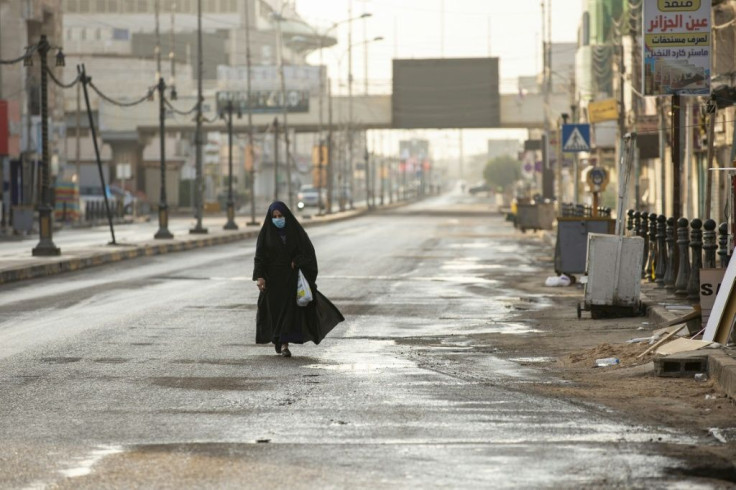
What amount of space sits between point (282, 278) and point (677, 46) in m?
7.18

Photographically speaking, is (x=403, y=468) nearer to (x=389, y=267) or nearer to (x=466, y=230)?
(x=389, y=267)

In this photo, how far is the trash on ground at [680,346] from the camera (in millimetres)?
13172

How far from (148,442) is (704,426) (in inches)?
139

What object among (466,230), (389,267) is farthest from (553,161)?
(389,267)

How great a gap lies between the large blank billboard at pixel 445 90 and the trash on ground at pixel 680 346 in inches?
3451

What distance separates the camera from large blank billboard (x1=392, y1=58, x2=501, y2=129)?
101 meters

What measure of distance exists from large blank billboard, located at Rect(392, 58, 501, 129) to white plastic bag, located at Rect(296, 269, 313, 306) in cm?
8660

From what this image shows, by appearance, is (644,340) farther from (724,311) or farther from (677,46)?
(677,46)

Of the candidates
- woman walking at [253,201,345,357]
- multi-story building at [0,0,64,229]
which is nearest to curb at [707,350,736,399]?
woman walking at [253,201,345,357]

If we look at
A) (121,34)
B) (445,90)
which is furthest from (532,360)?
(121,34)

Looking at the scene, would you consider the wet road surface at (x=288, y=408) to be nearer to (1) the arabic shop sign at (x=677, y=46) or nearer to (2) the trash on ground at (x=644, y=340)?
(2) the trash on ground at (x=644, y=340)

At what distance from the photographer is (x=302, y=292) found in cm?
1474

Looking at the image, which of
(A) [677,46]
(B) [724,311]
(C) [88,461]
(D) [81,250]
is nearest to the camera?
(C) [88,461]

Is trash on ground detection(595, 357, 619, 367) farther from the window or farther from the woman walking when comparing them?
the window
